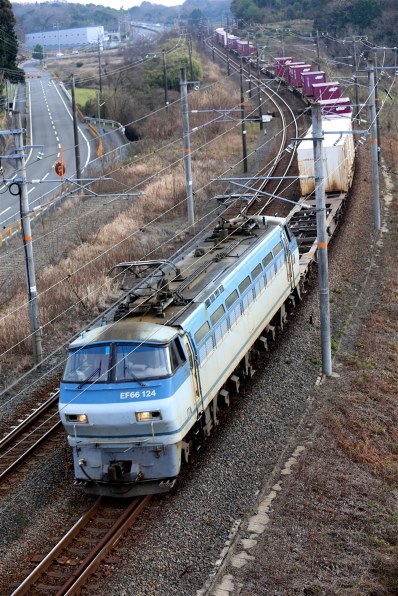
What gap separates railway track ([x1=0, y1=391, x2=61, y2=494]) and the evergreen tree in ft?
182

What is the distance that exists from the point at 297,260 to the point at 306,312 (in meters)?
1.44

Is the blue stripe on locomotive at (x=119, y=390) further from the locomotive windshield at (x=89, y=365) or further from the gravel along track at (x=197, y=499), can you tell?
the gravel along track at (x=197, y=499)

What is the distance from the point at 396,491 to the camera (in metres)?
14.5

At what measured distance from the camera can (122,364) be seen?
561 inches

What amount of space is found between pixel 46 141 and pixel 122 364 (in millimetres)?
58767

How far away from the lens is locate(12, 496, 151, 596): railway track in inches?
472

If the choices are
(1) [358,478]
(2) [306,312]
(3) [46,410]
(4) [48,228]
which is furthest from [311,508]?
(4) [48,228]

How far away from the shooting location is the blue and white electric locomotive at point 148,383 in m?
14.0

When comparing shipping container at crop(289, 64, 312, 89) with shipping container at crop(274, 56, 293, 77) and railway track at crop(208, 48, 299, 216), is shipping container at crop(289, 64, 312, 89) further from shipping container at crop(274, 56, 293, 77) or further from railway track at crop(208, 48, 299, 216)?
shipping container at crop(274, 56, 293, 77)

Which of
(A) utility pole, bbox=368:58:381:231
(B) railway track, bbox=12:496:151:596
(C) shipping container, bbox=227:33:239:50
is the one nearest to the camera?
(B) railway track, bbox=12:496:151:596

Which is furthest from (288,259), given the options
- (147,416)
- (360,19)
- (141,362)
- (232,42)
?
(360,19)

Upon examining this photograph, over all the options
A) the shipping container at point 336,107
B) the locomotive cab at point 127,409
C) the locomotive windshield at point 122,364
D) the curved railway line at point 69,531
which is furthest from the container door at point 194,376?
the shipping container at point 336,107

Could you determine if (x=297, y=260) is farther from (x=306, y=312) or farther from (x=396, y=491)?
(x=396, y=491)

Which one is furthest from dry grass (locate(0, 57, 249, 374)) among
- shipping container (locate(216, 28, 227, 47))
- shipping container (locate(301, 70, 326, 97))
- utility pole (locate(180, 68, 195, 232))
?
shipping container (locate(216, 28, 227, 47))
